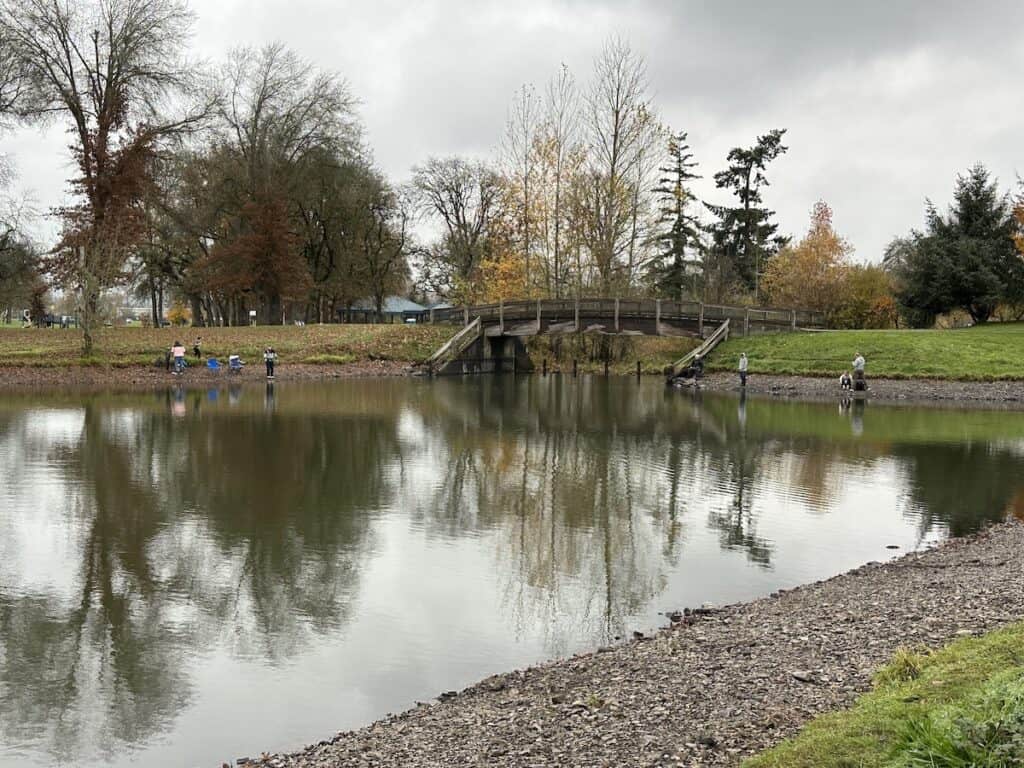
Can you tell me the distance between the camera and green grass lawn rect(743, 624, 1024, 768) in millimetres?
4527

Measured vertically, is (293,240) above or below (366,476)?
above

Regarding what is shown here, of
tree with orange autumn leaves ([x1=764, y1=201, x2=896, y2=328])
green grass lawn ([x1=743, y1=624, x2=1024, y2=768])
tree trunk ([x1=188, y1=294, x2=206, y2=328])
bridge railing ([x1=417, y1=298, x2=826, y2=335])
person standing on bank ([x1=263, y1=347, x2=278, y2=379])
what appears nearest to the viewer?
green grass lawn ([x1=743, y1=624, x2=1024, y2=768])

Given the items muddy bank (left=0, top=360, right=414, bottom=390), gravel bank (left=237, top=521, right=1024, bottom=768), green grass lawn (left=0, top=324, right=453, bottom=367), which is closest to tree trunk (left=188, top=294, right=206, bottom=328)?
green grass lawn (left=0, top=324, right=453, bottom=367)

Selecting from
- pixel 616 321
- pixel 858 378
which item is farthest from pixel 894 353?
pixel 616 321

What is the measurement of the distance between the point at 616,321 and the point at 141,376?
24375 mm

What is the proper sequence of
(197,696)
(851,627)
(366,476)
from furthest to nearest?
1. (366,476)
2. (851,627)
3. (197,696)

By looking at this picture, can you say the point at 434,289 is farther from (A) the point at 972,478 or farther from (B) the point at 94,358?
(A) the point at 972,478

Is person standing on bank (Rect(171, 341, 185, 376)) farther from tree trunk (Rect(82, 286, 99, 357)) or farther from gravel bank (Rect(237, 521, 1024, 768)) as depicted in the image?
gravel bank (Rect(237, 521, 1024, 768))

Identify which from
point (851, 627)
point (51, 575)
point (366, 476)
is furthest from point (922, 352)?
point (51, 575)

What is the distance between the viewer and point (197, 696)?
25.2ft

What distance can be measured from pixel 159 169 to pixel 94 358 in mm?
13160

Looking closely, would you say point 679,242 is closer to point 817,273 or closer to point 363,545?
point 817,273

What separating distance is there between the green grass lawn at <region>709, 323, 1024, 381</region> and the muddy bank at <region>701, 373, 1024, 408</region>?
559 mm

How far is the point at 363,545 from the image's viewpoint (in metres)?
12.6
